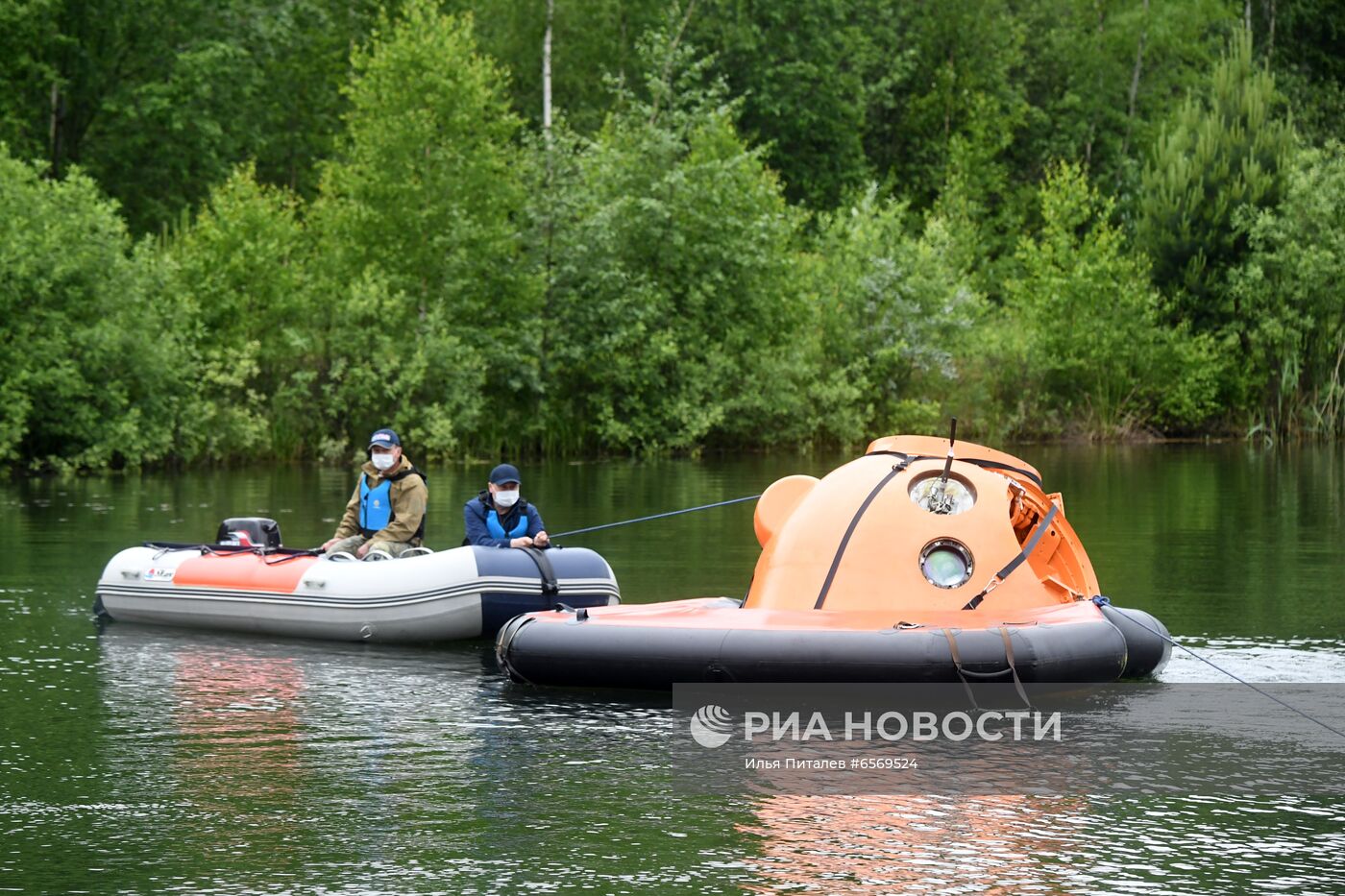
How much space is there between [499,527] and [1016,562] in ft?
13.3

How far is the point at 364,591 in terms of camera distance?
1391cm

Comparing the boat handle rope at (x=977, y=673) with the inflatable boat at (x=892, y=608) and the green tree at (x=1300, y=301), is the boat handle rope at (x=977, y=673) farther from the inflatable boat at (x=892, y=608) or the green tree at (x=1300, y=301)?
the green tree at (x=1300, y=301)

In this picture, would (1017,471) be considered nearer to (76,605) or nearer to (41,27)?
(76,605)

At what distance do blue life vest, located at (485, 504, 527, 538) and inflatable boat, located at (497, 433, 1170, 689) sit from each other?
7.09 feet

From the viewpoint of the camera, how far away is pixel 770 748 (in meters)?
10.1

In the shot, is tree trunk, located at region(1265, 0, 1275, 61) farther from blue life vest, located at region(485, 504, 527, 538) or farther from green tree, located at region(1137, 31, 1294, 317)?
blue life vest, located at region(485, 504, 527, 538)

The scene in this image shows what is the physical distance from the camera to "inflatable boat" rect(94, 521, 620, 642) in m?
13.6

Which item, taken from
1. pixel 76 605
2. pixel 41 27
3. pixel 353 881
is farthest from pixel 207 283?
pixel 353 881

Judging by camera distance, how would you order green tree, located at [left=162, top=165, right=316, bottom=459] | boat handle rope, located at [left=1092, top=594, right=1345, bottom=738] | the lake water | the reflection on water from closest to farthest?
the reflection on water < the lake water < boat handle rope, located at [left=1092, top=594, right=1345, bottom=738] < green tree, located at [left=162, top=165, right=316, bottom=459]

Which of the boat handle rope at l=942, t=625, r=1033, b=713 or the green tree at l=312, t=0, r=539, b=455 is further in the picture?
the green tree at l=312, t=0, r=539, b=455

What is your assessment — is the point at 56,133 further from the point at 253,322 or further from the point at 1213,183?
the point at 1213,183

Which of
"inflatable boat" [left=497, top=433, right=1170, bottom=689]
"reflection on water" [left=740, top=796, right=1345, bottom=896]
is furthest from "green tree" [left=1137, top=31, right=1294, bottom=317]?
"reflection on water" [left=740, top=796, right=1345, bottom=896]

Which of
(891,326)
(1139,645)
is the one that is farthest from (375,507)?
(891,326)

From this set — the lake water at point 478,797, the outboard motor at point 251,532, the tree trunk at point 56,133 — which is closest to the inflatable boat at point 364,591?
the lake water at point 478,797
